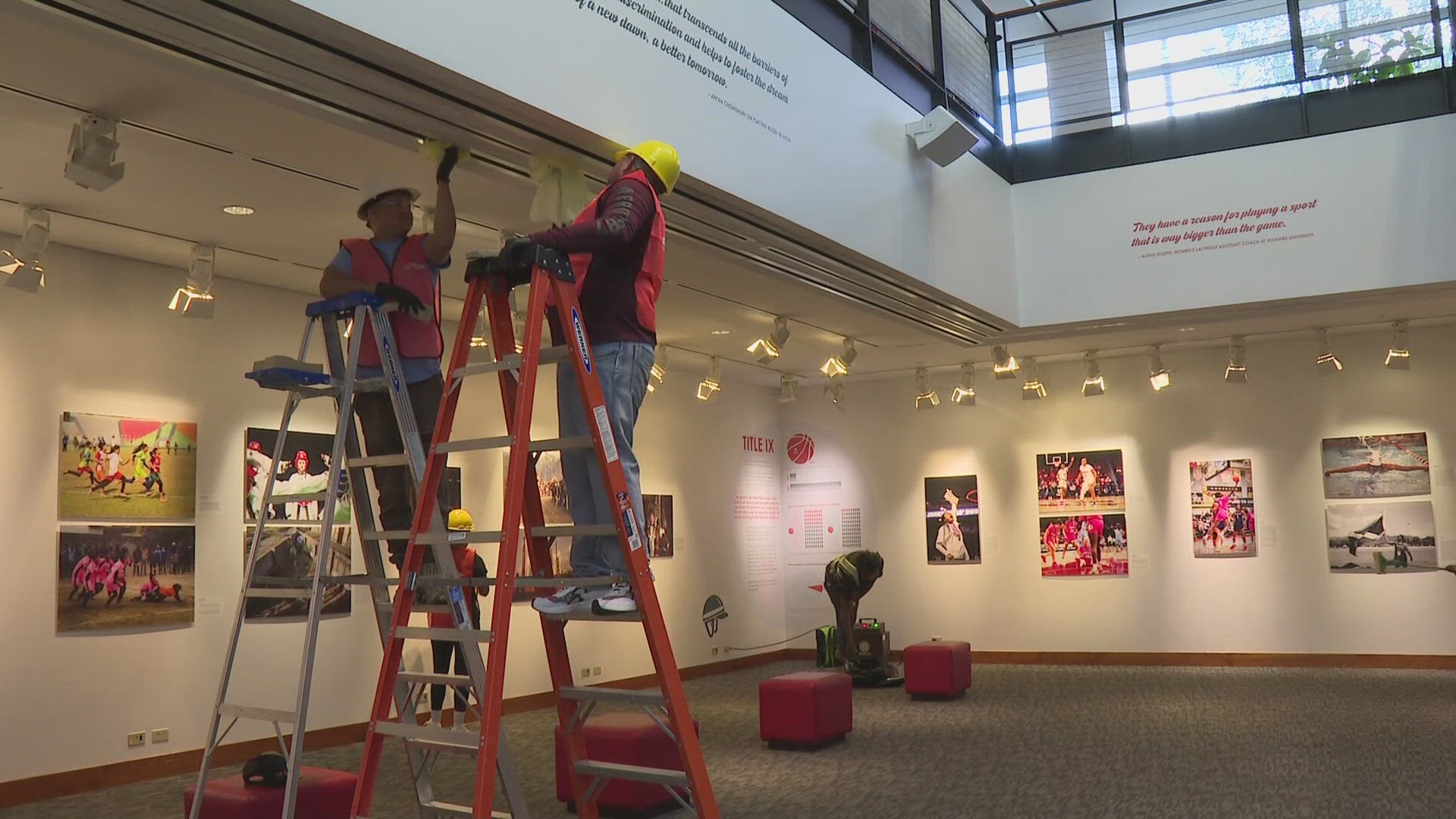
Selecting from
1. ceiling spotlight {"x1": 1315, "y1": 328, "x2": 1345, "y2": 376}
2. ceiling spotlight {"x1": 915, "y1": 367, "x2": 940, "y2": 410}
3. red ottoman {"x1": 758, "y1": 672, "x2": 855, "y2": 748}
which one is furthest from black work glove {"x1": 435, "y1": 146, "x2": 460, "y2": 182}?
ceiling spotlight {"x1": 1315, "y1": 328, "x2": 1345, "y2": 376}

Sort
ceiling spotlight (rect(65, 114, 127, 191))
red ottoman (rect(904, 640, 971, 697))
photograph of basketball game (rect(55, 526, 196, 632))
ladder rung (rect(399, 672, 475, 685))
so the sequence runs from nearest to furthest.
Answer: ladder rung (rect(399, 672, 475, 685)), ceiling spotlight (rect(65, 114, 127, 191)), photograph of basketball game (rect(55, 526, 196, 632)), red ottoman (rect(904, 640, 971, 697))

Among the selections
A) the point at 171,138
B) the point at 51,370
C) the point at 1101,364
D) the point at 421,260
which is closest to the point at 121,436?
the point at 51,370

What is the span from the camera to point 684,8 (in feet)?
17.3

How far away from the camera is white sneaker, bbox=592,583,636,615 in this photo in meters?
3.08

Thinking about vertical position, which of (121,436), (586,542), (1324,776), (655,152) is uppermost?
(655,152)

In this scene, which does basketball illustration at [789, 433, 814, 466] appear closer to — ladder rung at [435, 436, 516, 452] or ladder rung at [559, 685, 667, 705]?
ladder rung at [559, 685, 667, 705]

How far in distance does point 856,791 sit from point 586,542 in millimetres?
3541

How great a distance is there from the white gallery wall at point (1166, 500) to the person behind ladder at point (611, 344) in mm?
9994

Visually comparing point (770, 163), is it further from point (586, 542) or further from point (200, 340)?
point (200, 340)

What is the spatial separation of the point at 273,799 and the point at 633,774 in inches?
69.2

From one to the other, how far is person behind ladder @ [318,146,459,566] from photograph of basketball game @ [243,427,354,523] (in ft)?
13.3

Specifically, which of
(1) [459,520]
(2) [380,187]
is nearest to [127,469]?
(1) [459,520]

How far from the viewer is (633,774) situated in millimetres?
3201

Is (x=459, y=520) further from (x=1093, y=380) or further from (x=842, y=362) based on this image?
(x=1093, y=380)
